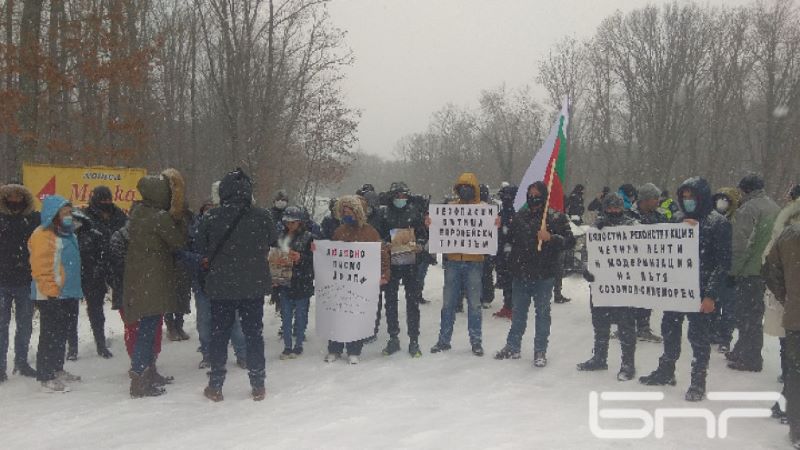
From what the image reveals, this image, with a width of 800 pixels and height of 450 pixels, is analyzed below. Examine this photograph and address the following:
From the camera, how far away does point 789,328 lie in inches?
190

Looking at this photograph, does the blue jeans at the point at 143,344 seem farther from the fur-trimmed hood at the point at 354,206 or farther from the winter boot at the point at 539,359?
the winter boot at the point at 539,359

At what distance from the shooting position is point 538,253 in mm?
6980

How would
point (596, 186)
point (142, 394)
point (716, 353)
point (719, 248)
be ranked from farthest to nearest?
point (596, 186) → point (716, 353) → point (142, 394) → point (719, 248)

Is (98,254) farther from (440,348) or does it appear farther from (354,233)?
(440,348)

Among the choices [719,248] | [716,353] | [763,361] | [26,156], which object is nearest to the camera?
[719,248]

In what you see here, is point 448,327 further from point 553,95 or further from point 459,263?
point 553,95

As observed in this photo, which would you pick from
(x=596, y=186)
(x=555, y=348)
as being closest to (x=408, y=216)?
(x=555, y=348)

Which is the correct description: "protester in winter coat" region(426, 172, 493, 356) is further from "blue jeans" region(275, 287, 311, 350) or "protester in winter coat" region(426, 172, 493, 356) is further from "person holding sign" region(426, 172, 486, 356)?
"blue jeans" region(275, 287, 311, 350)

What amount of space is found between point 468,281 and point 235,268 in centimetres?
318

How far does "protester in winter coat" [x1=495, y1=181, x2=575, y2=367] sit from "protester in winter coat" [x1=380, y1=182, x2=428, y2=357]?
4.35ft

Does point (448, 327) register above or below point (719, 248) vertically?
below

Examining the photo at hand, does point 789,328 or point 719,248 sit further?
point 719,248

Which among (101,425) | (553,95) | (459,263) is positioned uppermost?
(553,95)

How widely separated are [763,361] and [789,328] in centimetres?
282
